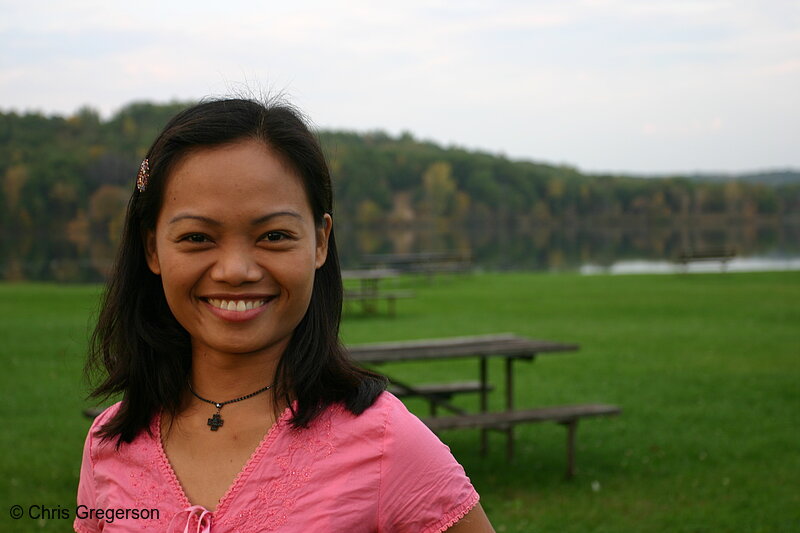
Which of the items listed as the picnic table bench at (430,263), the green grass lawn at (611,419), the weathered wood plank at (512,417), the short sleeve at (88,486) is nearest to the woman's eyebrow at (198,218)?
the short sleeve at (88,486)

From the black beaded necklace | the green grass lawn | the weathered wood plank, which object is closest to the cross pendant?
the black beaded necklace

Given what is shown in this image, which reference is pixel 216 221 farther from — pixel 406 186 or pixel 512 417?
pixel 406 186

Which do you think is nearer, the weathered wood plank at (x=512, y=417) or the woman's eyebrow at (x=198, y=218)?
the woman's eyebrow at (x=198, y=218)

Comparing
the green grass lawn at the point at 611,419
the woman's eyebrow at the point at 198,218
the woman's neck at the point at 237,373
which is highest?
the woman's eyebrow at the point at 198,218

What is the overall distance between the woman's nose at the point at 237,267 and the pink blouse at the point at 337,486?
25 centimetres

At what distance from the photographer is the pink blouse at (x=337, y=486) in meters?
1.46

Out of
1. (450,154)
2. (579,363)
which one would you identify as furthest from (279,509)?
(450,154)

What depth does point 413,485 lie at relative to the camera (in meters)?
1.46

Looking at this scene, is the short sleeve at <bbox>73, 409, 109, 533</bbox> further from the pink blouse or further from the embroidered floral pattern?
the embroidered floral pattern

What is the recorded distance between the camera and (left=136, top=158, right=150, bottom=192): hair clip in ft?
5.26

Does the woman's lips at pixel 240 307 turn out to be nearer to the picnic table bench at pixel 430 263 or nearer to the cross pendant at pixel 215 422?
the cross pendant at pixel 215 422

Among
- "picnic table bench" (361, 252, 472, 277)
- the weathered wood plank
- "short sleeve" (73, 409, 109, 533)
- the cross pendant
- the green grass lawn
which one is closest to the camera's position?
the cross pendant

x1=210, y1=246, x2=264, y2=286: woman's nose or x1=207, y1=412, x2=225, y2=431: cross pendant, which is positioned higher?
x1=210, y1=246, x2=264, y2=286: woman's nose

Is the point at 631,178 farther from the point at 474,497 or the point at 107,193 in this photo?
the point at 474,497
